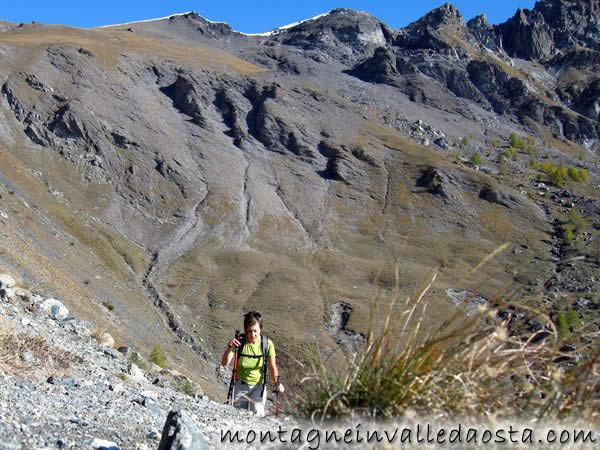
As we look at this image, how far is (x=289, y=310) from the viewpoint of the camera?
66188 mm

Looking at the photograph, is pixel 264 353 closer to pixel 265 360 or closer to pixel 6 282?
pixel 265 360

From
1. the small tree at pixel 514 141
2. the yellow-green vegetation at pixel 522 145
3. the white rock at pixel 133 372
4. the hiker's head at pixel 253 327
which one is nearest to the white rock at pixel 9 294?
the white rock at pixel 133 372

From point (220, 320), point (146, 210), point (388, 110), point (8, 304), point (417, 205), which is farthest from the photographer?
point (388, 110)

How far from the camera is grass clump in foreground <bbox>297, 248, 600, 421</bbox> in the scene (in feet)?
10.8

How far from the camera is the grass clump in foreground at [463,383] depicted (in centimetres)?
329

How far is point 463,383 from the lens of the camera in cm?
325

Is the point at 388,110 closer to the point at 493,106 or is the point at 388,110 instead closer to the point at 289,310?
the point at 493,106

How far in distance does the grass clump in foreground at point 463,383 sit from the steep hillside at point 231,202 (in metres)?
31.6

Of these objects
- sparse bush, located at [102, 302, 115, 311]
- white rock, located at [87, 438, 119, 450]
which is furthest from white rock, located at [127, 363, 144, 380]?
sparse bush, located at [102, 302, 115, 311]

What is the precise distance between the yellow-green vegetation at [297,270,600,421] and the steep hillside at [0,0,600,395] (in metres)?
31.6

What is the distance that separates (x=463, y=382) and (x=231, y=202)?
8793 centimetres

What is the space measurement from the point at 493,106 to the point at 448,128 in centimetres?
3736

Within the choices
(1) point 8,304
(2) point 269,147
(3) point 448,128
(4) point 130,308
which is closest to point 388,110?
(3) point 448,128

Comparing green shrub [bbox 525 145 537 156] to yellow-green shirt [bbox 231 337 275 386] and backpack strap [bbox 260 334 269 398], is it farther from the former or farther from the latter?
yellow-green shirt [bbox 231 337 275 386]
